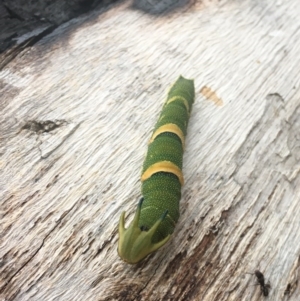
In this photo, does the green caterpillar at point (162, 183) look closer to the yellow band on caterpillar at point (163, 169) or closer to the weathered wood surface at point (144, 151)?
the yellow band on caterpillar at point (163, 169)

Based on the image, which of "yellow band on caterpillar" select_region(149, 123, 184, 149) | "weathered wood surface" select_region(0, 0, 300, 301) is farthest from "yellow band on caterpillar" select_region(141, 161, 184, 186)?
"yellow band on caterpillar" select_region(149, 123, 184, 149)

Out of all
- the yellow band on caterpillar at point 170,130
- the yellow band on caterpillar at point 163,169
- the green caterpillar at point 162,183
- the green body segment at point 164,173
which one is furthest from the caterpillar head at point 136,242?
the yellow band on caterpillar at point 170,130

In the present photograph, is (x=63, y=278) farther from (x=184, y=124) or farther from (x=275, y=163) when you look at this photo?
(x=275, y=163)

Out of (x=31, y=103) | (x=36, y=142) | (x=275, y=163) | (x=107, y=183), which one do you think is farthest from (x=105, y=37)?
(x=275, y=163)

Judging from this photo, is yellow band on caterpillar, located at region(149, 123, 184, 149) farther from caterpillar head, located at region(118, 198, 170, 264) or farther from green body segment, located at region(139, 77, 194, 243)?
caterpillar head, located at region(118, 198, 170, 264)

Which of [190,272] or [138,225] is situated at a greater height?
[138,225]

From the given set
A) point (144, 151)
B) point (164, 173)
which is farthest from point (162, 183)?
point (144, 151)
